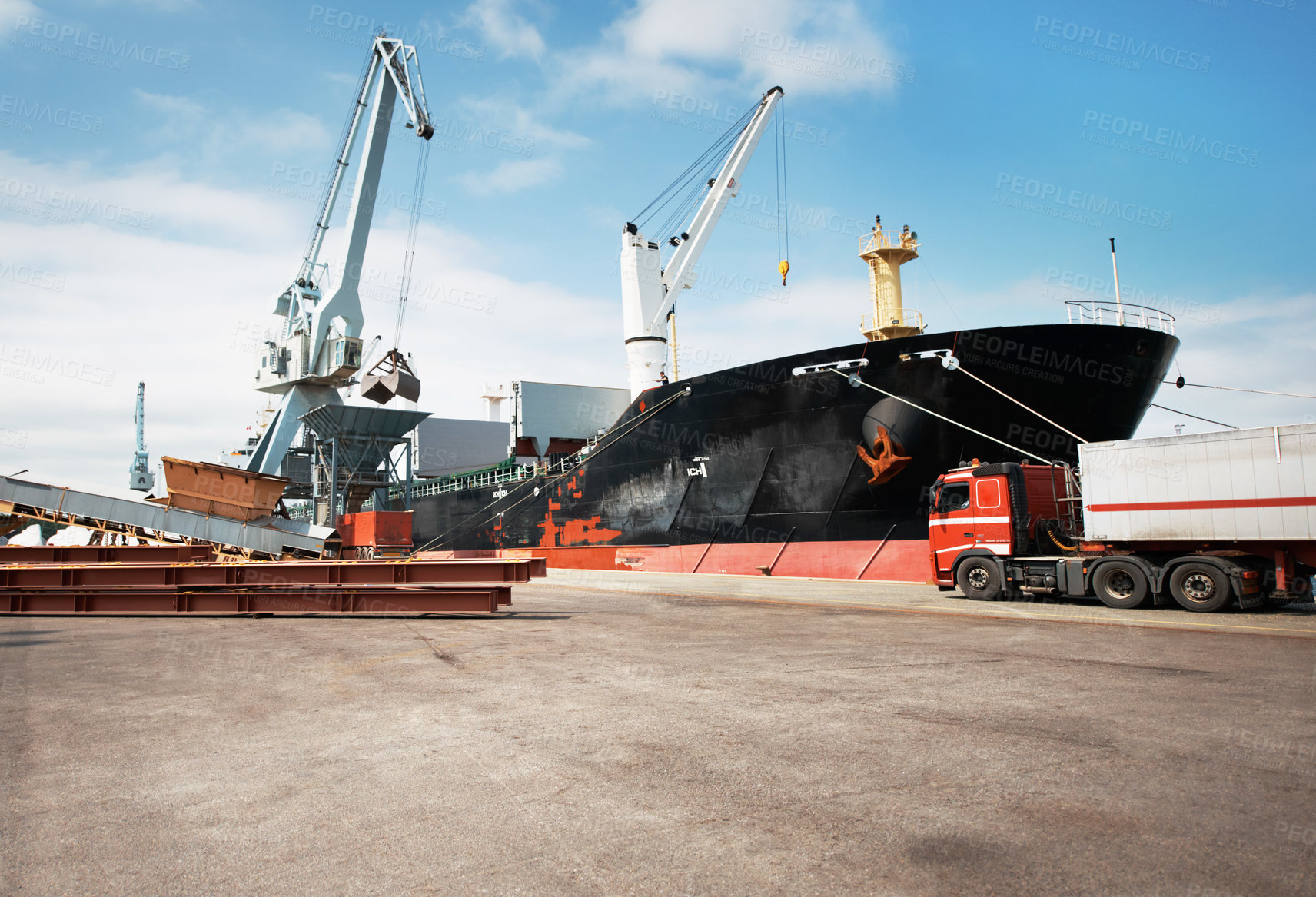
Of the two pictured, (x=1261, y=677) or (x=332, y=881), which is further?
(x=1261, y=677)

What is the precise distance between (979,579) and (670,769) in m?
12.0

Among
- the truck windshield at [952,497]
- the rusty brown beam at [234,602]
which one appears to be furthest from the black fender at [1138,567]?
the rusty brown beam at [234,602]

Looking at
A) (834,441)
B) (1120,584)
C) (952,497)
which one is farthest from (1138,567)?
(834,441)

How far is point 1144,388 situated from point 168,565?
19.9 metres

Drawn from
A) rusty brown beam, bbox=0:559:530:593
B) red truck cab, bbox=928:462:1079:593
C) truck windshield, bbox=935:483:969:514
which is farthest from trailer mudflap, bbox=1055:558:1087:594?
rusty brown beam, bbox=0:559:530:593

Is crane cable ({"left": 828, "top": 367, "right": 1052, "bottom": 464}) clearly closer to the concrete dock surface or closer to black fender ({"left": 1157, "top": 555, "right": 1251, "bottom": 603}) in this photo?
black fender ({"left": 1157, "top": 555, "right": 1251, "bottom": 603})

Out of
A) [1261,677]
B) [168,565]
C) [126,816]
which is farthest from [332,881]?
[168,565]

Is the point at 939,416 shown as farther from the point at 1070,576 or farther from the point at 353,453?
the point at 353,453

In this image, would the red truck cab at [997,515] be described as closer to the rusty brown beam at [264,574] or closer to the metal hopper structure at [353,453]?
the rusty brown beam at [264,574]

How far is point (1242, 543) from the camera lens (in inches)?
464

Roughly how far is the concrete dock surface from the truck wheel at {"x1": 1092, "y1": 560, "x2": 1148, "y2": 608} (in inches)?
130

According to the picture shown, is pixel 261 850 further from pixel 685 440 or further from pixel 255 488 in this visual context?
pixel 255 488

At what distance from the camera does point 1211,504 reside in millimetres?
11945

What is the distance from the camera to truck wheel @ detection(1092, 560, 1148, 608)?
41.3 feet
